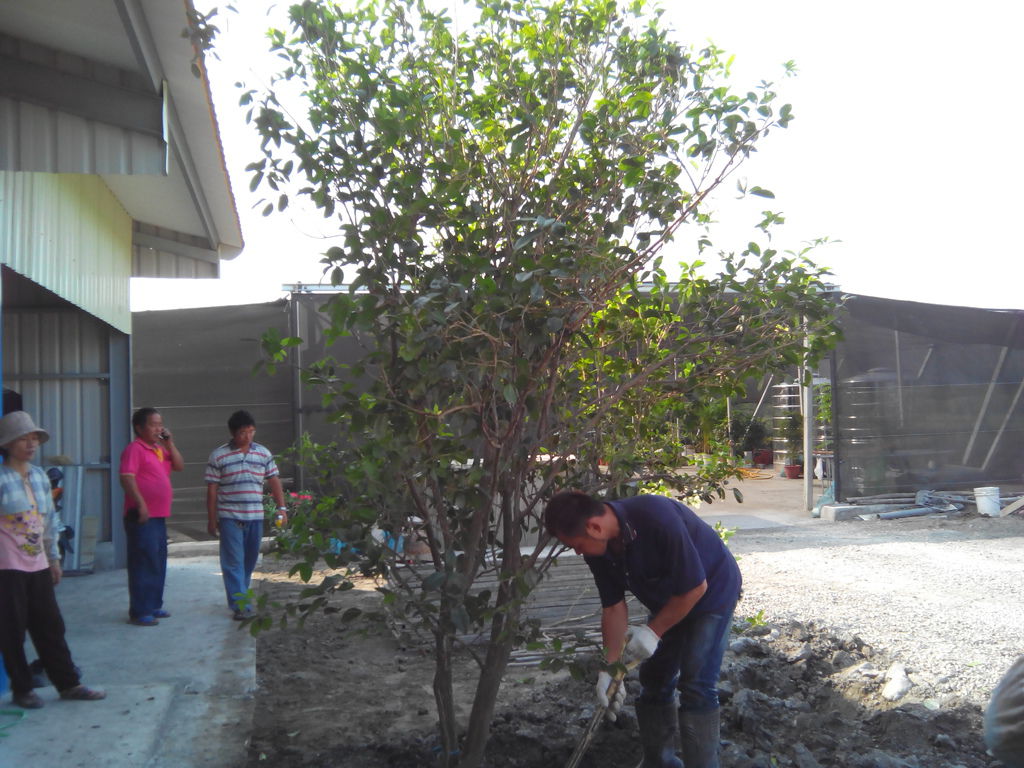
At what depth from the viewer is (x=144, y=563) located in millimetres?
6211

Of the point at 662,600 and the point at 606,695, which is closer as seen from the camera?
the point at 606,695

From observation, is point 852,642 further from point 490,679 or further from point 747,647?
point 490,679

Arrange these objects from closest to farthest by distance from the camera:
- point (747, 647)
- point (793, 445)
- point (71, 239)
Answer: point (747, 647), point (71, 239), point (793, 445)

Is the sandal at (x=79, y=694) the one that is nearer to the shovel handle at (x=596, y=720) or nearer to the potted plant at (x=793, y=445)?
the shovel handle at (x=596, y=720)

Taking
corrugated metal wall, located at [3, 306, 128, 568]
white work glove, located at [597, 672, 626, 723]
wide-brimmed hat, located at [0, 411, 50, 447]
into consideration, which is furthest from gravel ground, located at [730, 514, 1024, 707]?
corrugated metal wall, located at [3, 306, 128, 568]

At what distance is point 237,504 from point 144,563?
0.71 metres

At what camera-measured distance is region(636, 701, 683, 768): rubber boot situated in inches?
147

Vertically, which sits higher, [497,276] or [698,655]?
[497,276]

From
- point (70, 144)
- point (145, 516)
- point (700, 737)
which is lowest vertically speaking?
point (700, 737)

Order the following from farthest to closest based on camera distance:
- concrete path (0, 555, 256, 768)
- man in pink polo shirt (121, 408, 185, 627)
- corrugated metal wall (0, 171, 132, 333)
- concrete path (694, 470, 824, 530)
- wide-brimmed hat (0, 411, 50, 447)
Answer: concrete path (694, 470, 824, 530) → man in pink polo shirt (121, 408, 185, 627) → corrugated metal wall (0, 171, 132, 333) → wide-brimmed hat (0, 411, 50, 447) → concrete path (0, 555, 256, 768)

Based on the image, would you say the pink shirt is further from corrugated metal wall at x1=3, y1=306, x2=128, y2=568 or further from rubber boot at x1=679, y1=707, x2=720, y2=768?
rubber boot at x1=679, y1=707, x2=720, y2=768

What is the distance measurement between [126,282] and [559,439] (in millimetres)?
6862

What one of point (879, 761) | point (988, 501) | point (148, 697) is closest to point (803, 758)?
point (879, 761)

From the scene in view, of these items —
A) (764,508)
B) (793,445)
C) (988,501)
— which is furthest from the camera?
(793,445)
